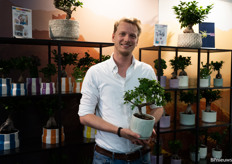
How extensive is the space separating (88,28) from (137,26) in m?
1.19

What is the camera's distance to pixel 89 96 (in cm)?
150

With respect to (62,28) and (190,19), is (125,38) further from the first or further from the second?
(190,19)

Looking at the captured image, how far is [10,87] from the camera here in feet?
6.68

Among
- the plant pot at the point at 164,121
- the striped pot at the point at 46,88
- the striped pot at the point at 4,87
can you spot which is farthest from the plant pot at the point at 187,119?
the striped pot at the point at 4,87

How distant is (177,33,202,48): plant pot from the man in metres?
1.35

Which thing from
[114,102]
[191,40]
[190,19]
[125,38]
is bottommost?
[114,102]

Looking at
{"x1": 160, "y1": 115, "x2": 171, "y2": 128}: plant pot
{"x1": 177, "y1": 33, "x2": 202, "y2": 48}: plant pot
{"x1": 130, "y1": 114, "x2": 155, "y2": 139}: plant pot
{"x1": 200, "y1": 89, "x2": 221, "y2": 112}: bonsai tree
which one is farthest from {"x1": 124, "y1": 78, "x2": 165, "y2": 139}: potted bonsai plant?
{"x1": 200, "y1": 89, "x2": 221, "y2": 112}: bonsai tree

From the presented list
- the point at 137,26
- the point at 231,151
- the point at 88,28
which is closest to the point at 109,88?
the point at 137,26

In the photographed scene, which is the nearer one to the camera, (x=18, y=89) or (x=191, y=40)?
(x=18, y=89)

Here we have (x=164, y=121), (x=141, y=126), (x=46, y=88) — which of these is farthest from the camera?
(x=164, y=121)

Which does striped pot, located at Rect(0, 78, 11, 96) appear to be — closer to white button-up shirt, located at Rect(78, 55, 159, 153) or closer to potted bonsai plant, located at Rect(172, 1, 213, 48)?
white button-up shirt, located at Rect(78, 55, 159, 153)

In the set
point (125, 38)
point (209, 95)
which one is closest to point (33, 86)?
point (125, 38)

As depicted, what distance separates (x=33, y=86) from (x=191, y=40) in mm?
1871

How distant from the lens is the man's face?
1503 millimetres
